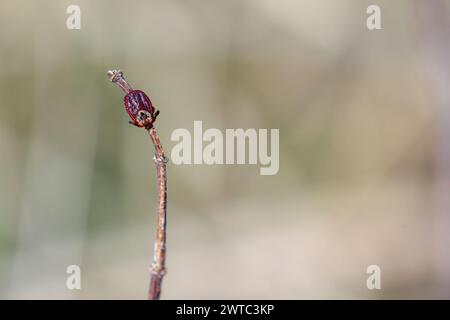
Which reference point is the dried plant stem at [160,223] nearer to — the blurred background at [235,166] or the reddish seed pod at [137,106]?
the reddish seed pod at [137,106]

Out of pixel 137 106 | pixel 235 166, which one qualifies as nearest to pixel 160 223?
pixel 137 106

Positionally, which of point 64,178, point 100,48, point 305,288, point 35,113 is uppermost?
point 100,48

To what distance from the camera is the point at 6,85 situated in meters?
1.28

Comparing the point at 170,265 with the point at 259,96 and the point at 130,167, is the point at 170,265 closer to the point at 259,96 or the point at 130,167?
the point at 130,167

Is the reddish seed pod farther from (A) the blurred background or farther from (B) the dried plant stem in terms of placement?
(A) the blurred background

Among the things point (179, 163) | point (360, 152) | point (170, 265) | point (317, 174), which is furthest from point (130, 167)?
point (360, 152)

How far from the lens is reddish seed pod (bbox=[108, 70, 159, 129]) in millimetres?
336

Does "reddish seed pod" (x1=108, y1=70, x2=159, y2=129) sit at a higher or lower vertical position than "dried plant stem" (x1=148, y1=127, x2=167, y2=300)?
higher

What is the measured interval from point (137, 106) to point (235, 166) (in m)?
0.97

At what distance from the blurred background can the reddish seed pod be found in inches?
36.6

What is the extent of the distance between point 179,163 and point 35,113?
0.41m

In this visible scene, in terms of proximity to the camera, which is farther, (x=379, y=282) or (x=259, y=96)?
(x=259, y=96)

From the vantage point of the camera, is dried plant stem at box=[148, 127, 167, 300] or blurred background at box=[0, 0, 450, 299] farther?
blurred background at box=[0, 0, 450, 299]

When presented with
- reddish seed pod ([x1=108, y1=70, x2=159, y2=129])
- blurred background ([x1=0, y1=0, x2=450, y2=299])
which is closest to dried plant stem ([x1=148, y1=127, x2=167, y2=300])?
reddish seed pod ([x1=108, y1=70, x2=159, y2=129])
